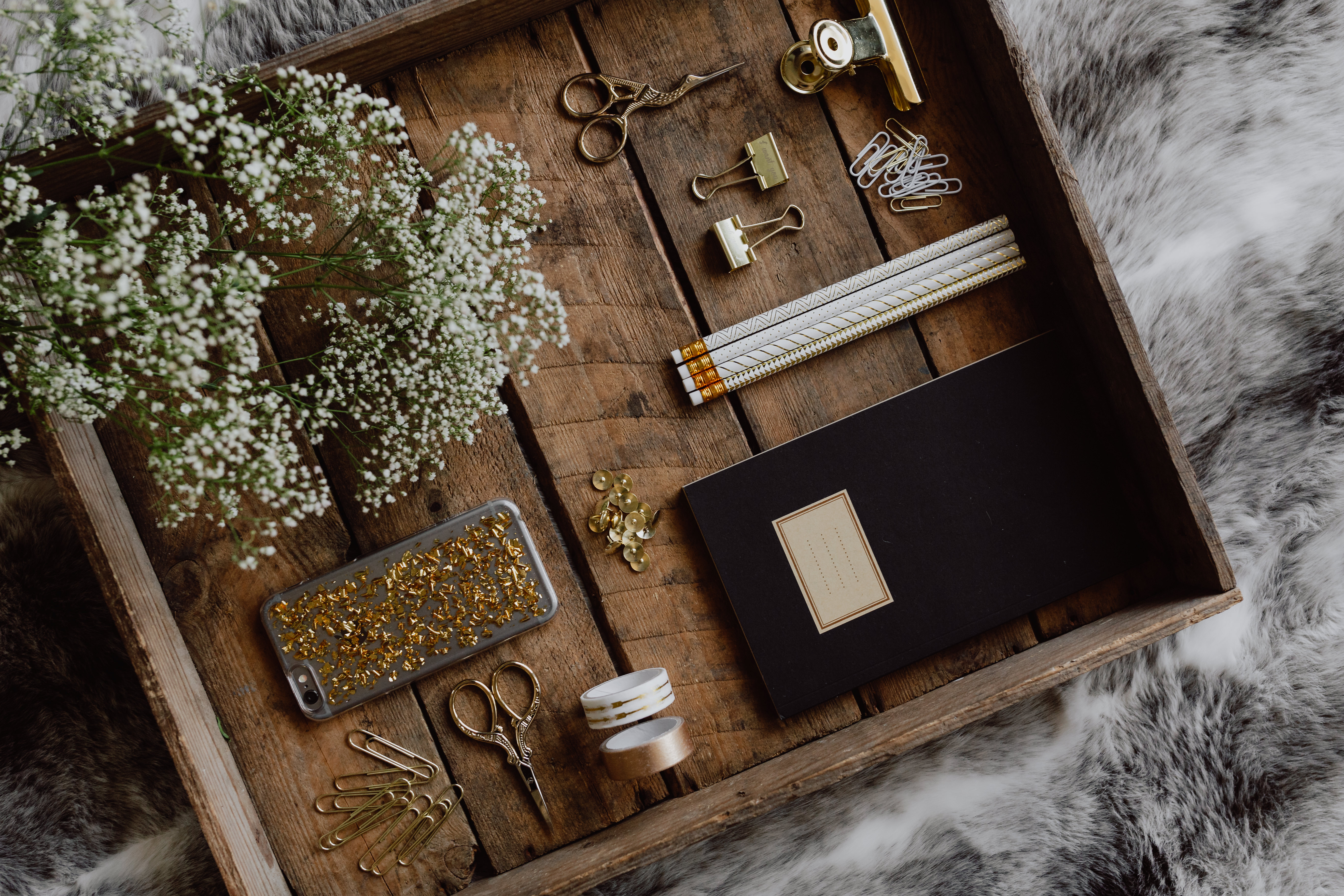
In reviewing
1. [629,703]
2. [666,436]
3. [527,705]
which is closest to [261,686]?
[527,705]

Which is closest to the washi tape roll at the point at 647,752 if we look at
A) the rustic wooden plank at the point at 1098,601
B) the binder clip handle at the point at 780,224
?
the rustic wooden plank at the point at 1098,601

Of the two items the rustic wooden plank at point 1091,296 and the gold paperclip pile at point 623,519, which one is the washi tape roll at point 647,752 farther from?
the rustic wooden plank at point 1091,296

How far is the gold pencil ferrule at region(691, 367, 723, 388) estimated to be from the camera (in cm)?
109

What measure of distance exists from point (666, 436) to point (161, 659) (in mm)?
667

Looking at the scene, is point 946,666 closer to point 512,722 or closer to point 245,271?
point 512,722

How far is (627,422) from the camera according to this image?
111 cm

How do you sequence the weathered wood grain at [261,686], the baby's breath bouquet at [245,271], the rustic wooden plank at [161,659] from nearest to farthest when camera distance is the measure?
1. the baby's breath bouquet at [245,271]
2. the rustic wooden plank at [161,659]
3. the weathered wood grain at [261,686]

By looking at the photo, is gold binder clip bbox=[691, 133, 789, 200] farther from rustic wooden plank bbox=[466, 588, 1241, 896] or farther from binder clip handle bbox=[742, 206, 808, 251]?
rustic wooden plank bbox=[466, 588, 1241, 896]

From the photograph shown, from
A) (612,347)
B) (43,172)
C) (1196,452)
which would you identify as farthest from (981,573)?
(43,172)

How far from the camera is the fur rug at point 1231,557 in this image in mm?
1165

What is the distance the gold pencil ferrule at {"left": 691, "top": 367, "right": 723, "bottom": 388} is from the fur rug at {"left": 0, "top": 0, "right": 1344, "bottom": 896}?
590mm

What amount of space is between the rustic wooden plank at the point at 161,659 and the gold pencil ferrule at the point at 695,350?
73cm

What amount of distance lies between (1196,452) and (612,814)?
0.95 m

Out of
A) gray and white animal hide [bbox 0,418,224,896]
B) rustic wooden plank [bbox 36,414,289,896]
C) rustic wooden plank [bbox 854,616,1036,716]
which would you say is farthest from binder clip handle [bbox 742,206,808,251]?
gray and white animal hide [bbox 0,418,224,896]
